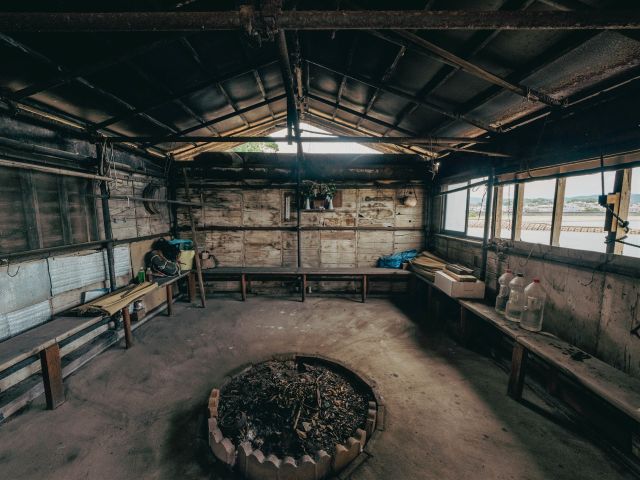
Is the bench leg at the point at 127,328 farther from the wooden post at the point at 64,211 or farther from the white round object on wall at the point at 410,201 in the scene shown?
the white round object on wall at the point at 410,201

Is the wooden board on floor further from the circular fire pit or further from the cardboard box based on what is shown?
the cardboard box

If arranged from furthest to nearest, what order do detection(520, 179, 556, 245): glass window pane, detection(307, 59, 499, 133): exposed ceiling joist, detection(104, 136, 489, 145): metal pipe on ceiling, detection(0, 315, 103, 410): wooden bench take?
detection(104, 136, 489, 145): metal pipe on ceiling, detection(307, 59, 499, 133): exposed ceiling joist, detection(520, 179, 556, 245): glass window pane, detection(0, 315, 103, 410): wooden bench

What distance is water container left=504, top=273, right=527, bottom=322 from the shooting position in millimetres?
4461

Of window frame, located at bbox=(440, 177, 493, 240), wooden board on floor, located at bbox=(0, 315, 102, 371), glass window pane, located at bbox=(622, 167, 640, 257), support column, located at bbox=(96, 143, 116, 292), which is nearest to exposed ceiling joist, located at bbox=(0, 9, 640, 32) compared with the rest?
glass window pane, located at bbox=(622, 167, 640, 257)

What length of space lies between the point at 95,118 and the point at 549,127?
803 cm

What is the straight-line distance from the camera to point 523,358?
3.77 metres

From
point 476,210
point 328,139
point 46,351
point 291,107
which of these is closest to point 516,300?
point 476,210

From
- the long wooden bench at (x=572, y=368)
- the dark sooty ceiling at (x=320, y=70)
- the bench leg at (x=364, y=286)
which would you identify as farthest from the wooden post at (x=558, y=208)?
the bench leg at (x=364, y=286)

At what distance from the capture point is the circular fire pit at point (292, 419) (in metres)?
2.59

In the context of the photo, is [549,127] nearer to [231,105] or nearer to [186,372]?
[231,105]

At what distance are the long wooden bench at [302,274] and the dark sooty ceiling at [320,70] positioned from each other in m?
3.97

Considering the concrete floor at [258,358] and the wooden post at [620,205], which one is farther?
the wooden post at [620,205]

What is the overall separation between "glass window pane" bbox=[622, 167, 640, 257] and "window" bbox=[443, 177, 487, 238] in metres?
2.64

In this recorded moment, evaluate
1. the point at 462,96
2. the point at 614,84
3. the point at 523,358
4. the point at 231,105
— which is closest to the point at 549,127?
the point at 614,84
